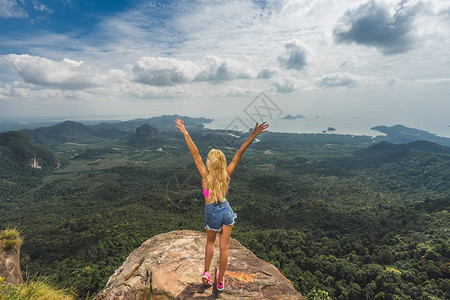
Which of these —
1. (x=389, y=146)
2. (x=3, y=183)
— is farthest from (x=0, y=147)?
(x=389, y=146)

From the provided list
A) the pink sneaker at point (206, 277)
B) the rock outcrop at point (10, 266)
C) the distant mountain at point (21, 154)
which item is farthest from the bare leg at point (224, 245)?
the distant mountain at point (21, 154)

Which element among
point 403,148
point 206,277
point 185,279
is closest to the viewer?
point 206,277

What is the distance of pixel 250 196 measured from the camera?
299 ft

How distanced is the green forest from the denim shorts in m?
3.28

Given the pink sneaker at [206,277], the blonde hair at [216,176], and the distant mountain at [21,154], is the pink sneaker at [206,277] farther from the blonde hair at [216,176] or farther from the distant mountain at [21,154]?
the distant mountain at [21,154]

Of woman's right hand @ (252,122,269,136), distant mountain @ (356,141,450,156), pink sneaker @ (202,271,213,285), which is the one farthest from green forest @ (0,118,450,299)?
distant mountain @ (356,141,450,156)

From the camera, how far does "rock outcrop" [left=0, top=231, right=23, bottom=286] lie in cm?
623

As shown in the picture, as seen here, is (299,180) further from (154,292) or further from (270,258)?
(154,292)

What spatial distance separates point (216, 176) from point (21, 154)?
770 feet

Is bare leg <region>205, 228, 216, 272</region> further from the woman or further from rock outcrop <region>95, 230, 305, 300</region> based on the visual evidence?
rock outcrop <region>95, 230, 305, 300</region>

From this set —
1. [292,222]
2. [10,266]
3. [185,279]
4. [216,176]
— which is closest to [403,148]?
[292,222]

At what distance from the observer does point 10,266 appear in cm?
656

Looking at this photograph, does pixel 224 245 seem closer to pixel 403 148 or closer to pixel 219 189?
pixel 219 189

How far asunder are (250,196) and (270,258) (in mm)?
54775
